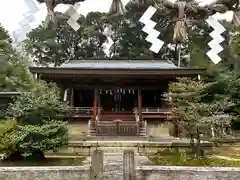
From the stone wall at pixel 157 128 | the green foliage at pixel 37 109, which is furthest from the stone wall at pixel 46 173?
the stone wall at pixel 157 128

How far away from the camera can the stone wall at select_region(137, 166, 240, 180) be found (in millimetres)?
5648

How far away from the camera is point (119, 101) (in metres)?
21.4

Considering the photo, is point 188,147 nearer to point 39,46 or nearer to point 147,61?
point 147,61

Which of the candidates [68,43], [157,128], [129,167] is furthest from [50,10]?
[68,43]

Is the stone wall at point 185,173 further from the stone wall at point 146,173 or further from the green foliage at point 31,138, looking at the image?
the green foliage at point 31,138

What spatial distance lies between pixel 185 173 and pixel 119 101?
1571 cm

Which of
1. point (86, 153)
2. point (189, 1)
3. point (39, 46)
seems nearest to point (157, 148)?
point (86, 153)

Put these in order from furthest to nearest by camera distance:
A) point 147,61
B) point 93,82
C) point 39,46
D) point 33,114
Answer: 1. point 39,46
2. point 147,61
3. point 93,82
4. point 33,114

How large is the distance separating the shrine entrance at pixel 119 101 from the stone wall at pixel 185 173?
1540cm

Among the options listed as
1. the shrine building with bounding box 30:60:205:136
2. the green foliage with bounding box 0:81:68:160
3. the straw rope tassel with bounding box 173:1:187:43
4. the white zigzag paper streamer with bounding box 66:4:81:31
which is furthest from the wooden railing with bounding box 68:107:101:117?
the straw rope tassel with bounding box 173:1:187:43

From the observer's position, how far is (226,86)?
21.5 meters

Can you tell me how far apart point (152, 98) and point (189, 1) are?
19637mm

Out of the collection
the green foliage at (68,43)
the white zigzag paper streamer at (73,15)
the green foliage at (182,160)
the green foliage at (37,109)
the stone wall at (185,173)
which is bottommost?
the green foliage at (182,160)

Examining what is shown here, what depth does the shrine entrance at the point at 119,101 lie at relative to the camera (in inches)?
838
